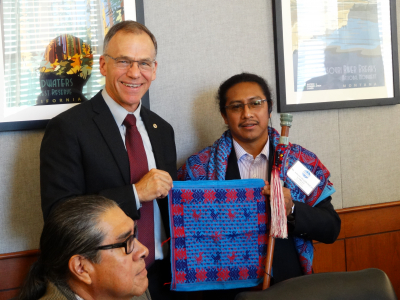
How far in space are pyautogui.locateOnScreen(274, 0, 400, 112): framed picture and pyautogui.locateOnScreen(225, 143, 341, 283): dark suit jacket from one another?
81 centimetres

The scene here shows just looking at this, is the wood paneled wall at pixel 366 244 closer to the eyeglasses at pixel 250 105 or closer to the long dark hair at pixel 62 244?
the eyeglasses at pixel 250 105

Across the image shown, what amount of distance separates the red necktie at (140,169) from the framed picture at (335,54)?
3.75ft

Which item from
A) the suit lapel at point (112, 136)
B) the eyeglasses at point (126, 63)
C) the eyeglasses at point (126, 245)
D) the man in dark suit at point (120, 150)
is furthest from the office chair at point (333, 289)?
the eyeglasses at point (126, 63)

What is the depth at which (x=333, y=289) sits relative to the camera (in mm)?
1278

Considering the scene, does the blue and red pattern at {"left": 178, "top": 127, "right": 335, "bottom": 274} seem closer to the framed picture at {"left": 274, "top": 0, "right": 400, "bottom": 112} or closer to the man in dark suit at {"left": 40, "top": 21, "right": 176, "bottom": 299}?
the man in dark suit at {"left": 40, "top": 21, "right": 176, "bottom": 299}

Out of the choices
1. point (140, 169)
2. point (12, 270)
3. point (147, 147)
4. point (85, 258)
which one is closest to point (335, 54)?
point (147, 147)

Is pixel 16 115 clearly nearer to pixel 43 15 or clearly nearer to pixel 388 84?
pixel 43 15

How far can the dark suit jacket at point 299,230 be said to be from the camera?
1.84 meters

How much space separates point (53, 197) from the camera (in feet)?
5.20

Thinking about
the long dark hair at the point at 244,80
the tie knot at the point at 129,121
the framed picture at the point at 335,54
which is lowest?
the tie knot at the point at 129,121

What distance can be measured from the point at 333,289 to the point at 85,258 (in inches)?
30.2

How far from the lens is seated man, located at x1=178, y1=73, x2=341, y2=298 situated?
1889mm

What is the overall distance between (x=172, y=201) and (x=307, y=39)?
1.50 m

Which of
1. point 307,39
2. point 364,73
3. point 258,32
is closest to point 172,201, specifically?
point 258,32
